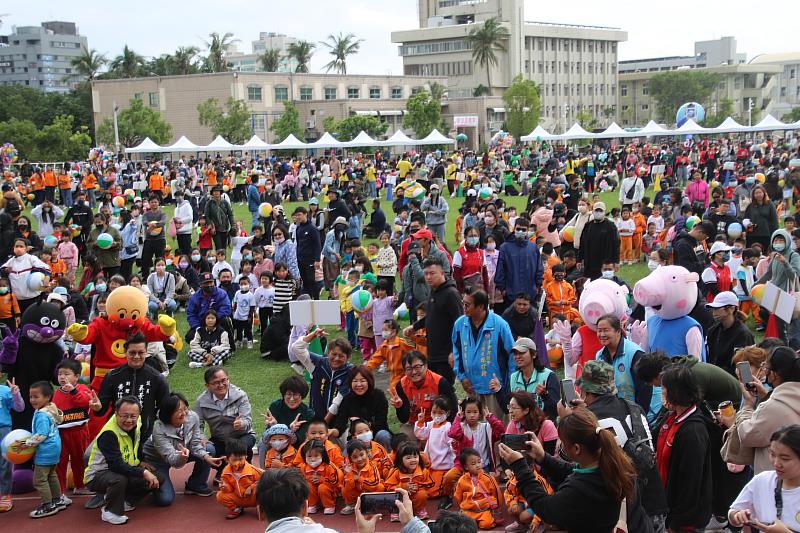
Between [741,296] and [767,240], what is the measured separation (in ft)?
6.20

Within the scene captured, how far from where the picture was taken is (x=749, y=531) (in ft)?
16.1

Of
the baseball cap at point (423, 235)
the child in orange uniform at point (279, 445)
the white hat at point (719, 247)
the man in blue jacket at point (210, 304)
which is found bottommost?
the child in orange uniform at point (279, 445)

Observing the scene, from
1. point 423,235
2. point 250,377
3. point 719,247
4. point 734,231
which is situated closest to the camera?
point 250,377

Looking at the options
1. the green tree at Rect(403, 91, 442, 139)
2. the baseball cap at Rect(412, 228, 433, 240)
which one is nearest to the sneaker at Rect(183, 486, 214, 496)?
the baseball cap at Rect(412, 228, 433, 240)

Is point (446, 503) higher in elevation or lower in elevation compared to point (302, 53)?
lower

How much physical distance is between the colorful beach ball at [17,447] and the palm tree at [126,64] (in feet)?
274

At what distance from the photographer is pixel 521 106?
7262cm

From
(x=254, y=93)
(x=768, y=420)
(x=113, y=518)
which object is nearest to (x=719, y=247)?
(x=768, y=420)

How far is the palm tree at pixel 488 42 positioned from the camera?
296 ft

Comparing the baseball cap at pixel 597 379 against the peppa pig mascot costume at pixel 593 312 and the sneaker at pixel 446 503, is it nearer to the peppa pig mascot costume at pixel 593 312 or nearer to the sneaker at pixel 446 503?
the peppa pig mascot costume at pixel 593 312

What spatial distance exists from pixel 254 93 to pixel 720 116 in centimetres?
4912

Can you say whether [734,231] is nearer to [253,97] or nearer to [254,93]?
[253,97]

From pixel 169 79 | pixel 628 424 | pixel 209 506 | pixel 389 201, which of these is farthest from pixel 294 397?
A: pixel 169 79

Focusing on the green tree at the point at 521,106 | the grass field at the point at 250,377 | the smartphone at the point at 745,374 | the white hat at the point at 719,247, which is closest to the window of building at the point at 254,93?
the green tree at the point at 521,106
